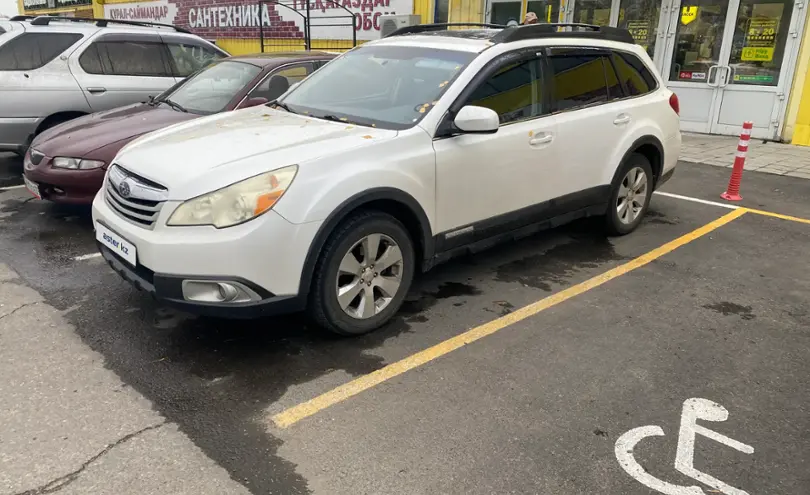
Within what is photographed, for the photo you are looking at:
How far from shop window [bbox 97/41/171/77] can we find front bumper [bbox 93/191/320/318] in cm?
526

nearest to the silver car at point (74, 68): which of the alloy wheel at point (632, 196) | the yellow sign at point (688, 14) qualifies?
the alloy wheel at point (632, 196)

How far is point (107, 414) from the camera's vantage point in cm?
298

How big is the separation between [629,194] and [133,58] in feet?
20.4

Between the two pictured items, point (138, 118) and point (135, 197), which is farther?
point (138, 118)

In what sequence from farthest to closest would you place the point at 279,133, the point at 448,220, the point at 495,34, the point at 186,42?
the point at 186,42, the point at 495,34, the point at 448,220, the point at 279,133

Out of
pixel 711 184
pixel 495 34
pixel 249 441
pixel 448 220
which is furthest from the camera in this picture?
pixel 711 184

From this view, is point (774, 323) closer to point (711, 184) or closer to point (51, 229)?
point (711, 184)

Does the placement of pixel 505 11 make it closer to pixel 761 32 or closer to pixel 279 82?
pixel 761 32

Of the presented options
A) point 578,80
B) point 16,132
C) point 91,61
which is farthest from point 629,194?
point 16,132

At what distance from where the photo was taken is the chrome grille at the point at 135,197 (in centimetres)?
330

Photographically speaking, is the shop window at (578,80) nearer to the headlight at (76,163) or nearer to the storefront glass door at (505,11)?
the headlight at (76,163)

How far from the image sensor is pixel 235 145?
3.57m

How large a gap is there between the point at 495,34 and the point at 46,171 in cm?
397

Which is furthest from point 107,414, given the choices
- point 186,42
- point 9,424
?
point 186,42
